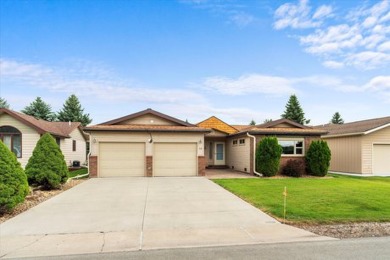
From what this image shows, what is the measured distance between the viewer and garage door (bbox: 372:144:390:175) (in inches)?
788

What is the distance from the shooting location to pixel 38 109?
151 feet

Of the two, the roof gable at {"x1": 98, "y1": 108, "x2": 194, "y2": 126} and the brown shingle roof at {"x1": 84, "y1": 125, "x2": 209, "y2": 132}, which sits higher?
the roof gable at {"x1": 98, "y1": 108, "x2": 194, "y2": 126}

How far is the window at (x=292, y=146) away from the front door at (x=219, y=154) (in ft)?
22.3

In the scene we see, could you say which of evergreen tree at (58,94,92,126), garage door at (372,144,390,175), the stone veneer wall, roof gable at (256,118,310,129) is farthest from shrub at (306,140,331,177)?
evergreen tree at (58,94,92,126)

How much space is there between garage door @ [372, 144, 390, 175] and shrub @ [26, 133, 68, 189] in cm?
1970

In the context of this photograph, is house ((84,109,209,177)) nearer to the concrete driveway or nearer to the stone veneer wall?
the stone veneer wall

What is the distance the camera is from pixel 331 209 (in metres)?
8.66

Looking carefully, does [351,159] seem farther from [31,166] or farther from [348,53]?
[31,166]

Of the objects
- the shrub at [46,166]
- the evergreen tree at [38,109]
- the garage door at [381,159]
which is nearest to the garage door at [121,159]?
the shrub at [46,166]

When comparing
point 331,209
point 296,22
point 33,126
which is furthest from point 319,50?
point 33,126

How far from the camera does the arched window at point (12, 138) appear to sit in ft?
63.2

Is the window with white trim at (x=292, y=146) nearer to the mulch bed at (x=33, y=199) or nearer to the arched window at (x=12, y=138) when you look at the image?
the mulch bed at (x=33, y=199)

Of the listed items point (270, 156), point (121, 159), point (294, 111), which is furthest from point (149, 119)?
point (294, 111)

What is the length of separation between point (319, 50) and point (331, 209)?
37.1 feet
